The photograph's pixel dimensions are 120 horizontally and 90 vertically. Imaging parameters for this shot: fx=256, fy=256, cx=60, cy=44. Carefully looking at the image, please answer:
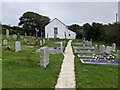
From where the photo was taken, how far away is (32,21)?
92.0 metres

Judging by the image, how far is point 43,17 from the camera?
315ft

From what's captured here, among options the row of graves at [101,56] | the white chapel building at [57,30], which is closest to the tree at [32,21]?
the white chapel building at [57,30]

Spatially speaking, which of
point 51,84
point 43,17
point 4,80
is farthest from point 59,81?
point 43,17

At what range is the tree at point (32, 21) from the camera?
88.2 m

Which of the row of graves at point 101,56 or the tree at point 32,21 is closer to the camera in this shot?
the row of graves at point 101,56

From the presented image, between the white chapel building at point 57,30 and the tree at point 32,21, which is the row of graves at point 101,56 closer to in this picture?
the white chapel building at point 57,30

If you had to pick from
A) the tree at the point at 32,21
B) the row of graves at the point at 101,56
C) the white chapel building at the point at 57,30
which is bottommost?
the row of graves at the point at 101,56

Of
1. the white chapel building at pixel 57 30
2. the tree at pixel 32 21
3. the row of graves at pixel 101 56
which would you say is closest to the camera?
the row of graves at pixel 101 56

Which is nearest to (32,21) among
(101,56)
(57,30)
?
(57,30)

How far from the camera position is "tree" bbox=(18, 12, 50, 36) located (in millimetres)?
88188

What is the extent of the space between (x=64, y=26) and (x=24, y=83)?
7000 centimetres

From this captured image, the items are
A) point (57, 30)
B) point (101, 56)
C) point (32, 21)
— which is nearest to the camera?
point (101, 56)

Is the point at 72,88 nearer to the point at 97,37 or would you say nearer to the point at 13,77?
the point at 13,77

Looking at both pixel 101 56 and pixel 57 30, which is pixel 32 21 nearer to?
pixel 57 30
